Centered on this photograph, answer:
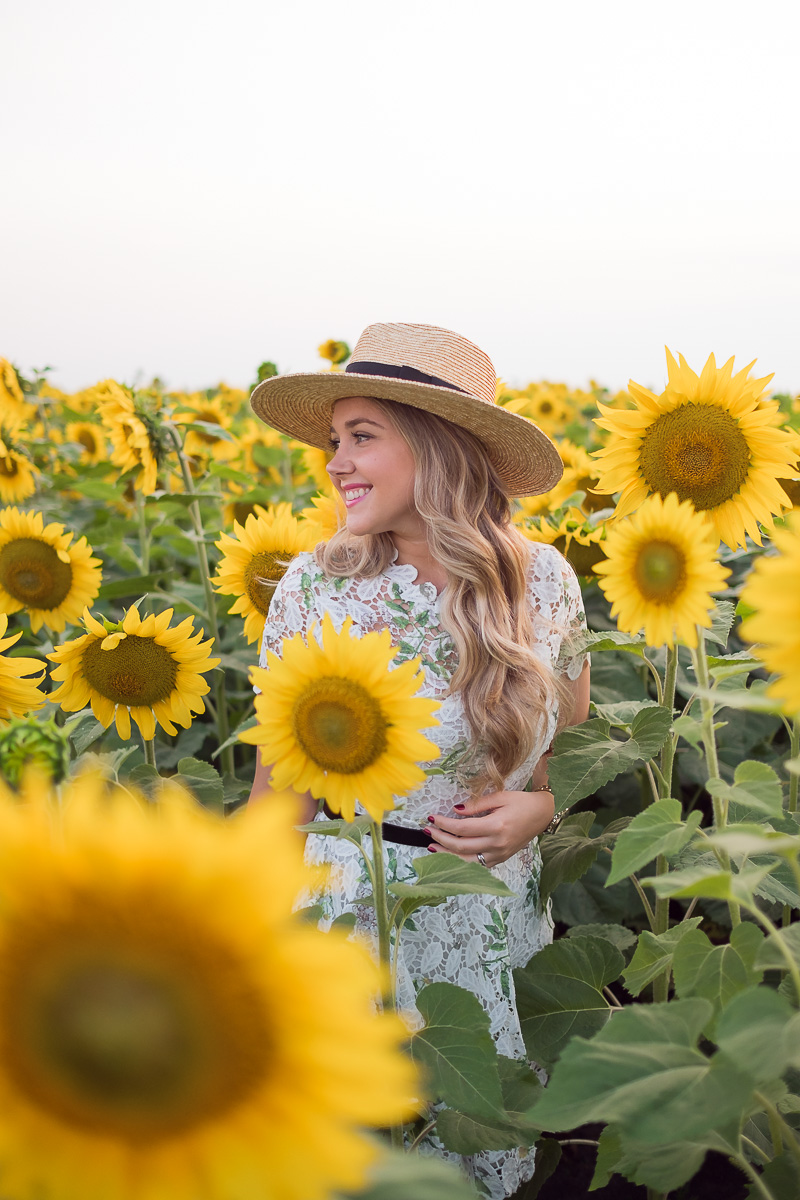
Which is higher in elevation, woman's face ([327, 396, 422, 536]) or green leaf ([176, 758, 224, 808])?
woman's face ([327, 396, 422, 536])

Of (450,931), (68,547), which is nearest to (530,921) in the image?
(450,931)

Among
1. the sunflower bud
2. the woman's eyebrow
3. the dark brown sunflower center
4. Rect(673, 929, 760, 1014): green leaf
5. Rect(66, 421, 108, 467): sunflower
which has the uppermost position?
Rect(66, 421, 108, 467): sunflower

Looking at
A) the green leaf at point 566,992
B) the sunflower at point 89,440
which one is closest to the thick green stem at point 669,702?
the green leaf at point 566,992

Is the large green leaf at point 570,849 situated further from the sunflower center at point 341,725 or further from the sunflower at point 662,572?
the sunflower center at point 341,725

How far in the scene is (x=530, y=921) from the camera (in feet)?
7.58

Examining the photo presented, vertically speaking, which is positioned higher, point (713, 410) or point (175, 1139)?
point (713, 410)

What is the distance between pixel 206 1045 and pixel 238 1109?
46 millimetres

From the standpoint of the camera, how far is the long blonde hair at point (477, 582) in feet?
7.02

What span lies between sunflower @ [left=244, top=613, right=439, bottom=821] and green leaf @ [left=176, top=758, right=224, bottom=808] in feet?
2.37

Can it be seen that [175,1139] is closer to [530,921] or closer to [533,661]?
[533,661]

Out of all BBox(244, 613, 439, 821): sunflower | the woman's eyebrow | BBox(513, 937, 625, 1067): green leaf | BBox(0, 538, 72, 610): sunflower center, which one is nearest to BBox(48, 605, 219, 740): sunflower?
the woman's eyebrow

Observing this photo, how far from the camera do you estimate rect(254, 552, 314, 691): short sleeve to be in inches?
91.4

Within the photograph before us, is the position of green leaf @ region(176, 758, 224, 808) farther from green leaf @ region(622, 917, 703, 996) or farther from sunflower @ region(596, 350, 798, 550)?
sunflower @ region(596, 350, 798, 550)

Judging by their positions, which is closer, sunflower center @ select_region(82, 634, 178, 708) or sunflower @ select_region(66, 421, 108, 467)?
sunflower center @ select_region(82, 634, 178, 708)
